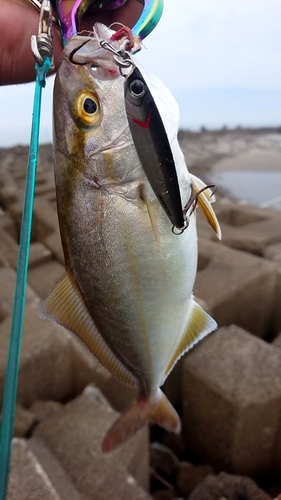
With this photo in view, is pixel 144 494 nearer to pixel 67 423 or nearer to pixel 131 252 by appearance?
pixel 67 423

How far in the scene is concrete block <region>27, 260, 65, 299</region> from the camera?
3.01 metres

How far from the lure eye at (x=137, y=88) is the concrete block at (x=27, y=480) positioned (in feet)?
4.38

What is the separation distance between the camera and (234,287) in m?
2.45

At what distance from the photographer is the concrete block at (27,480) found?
128 centimetres

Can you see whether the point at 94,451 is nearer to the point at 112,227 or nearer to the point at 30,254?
the point at 112,227

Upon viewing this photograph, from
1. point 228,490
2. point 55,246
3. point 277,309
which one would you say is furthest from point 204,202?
point 55,246

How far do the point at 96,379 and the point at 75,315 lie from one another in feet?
3.71

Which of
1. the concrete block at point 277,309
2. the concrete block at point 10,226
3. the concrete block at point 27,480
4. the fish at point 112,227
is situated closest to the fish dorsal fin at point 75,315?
the fish at point 112,227

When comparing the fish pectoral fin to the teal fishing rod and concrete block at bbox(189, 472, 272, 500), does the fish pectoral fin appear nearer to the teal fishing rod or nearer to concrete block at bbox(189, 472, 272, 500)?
the teal fishing rod

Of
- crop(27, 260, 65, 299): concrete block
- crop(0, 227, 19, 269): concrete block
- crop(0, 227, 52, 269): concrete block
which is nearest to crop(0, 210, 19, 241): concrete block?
crop(0, 227, 19, 269): concrete block

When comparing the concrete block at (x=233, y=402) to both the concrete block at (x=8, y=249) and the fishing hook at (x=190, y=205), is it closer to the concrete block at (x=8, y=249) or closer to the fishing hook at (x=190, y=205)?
the fishing hook at (x=190, y=205)

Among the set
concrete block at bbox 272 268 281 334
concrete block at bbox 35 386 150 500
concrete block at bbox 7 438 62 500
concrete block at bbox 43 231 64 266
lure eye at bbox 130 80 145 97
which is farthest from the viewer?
concrete block at bbox 43 231 64 266

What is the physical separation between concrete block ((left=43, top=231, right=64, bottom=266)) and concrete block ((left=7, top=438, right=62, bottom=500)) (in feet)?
7.18

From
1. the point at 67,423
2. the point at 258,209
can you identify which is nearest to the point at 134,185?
the point at 67,423
